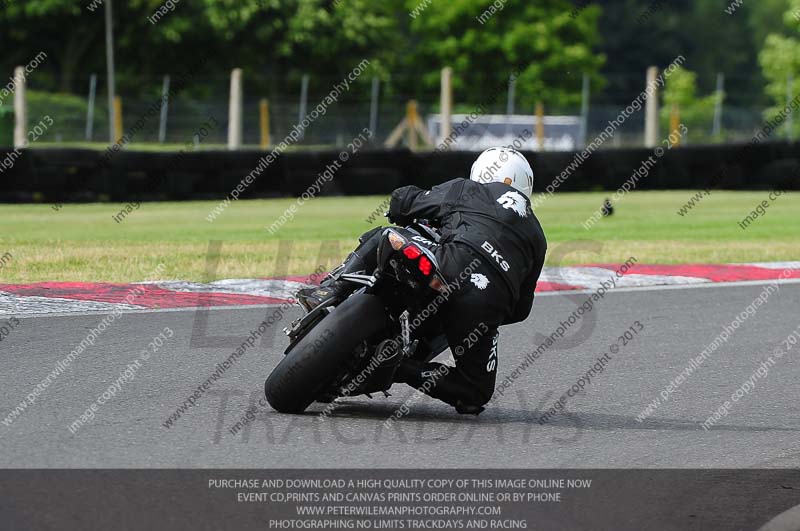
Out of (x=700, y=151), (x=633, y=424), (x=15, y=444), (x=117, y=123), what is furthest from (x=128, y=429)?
(x=117, y=123)

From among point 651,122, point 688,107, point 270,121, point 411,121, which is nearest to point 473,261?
point 270,121

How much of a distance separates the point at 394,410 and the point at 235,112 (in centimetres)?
2124

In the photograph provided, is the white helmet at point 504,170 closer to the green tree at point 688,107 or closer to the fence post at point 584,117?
the fence post at point 584,117

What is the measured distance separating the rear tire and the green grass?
17.3 feet

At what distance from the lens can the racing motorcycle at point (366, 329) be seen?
223 inches

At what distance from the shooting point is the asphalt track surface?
5.34 m

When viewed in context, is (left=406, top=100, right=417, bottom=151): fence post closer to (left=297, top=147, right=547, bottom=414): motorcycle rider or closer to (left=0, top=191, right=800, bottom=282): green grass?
(left=0, top=191, right=800, bottom=282): green grass

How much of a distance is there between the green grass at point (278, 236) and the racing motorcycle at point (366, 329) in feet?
17.2

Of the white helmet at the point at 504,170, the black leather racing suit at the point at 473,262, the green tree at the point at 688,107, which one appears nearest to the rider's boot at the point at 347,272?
the black leather racing suit at the point at 473,262

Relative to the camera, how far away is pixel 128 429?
221 inches

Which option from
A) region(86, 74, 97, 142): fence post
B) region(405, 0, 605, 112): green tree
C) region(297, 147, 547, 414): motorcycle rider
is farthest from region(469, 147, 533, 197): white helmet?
region(405, 0, 605, 112): green tree

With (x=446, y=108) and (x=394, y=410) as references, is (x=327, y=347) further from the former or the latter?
(x=446, y=108)
